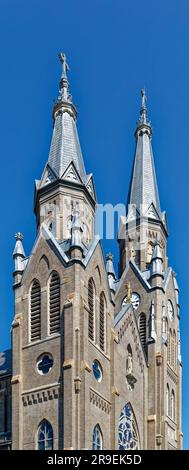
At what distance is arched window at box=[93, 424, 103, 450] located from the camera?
4819 cm

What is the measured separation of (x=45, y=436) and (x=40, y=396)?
2179mm

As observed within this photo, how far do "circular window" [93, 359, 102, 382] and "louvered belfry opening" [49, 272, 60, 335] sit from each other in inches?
124

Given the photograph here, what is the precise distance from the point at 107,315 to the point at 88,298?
293 centimetres

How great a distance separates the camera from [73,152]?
60.4 m

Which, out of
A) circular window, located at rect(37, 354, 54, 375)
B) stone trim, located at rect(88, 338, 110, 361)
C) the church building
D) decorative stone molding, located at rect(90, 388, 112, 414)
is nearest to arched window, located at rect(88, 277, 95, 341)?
the church building

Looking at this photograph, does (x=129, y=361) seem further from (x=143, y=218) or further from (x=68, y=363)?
(x=143, y=218)

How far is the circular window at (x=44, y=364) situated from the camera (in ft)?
160

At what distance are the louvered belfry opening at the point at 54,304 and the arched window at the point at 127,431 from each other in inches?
324

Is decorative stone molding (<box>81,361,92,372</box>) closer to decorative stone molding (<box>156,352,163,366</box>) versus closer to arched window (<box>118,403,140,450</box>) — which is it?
arched window (<box>118,403,140,450</box>)

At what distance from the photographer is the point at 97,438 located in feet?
160

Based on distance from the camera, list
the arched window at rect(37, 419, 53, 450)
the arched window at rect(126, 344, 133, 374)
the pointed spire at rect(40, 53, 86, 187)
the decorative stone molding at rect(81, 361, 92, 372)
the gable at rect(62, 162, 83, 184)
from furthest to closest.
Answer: the pointed spire at rect(40, 53, 86, 187)
the gable at rect(62, 162, 83, 184)
the arched window at rect(126, 344, 133, 374)
the decorative stone molding at rect(81, 361, 92, 372)
the arched window at rect(37, 419, 53, 450)

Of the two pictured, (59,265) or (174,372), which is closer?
(59,265)

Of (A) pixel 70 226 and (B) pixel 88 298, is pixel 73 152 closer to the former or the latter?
(A) pixel 70 226
